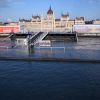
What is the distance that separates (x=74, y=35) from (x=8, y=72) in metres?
50.6

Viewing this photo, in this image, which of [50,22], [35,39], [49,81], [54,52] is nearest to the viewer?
[49,81]

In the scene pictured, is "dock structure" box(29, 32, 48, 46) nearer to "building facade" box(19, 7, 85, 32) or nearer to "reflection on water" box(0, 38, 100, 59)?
"reflection on water" box(0, 38, 100, 59)

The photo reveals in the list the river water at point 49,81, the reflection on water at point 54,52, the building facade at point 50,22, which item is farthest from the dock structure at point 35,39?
the building facade at point 50,22

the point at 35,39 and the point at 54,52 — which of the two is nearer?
the point at 54,52

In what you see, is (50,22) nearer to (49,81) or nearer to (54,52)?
(54,52)

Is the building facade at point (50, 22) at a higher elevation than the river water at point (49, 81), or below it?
higher

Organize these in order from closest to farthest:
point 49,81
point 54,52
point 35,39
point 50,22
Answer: point 49,81
point 54,52
point 35,39
point 50,22

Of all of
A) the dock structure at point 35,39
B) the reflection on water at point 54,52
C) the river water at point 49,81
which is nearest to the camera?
the river water at point 49,81

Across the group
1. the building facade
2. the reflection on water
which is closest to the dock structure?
the reflection on water

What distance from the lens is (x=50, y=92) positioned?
23078mm

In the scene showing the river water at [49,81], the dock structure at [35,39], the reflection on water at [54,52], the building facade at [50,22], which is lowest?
the river water at [49,81]

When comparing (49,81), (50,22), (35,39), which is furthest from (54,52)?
(50,22)

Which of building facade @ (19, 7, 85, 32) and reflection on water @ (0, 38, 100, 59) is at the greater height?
building facade @ (19, 7, 85, 32)

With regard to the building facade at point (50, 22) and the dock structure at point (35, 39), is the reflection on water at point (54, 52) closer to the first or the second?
the dock structure at point (35, 39)
